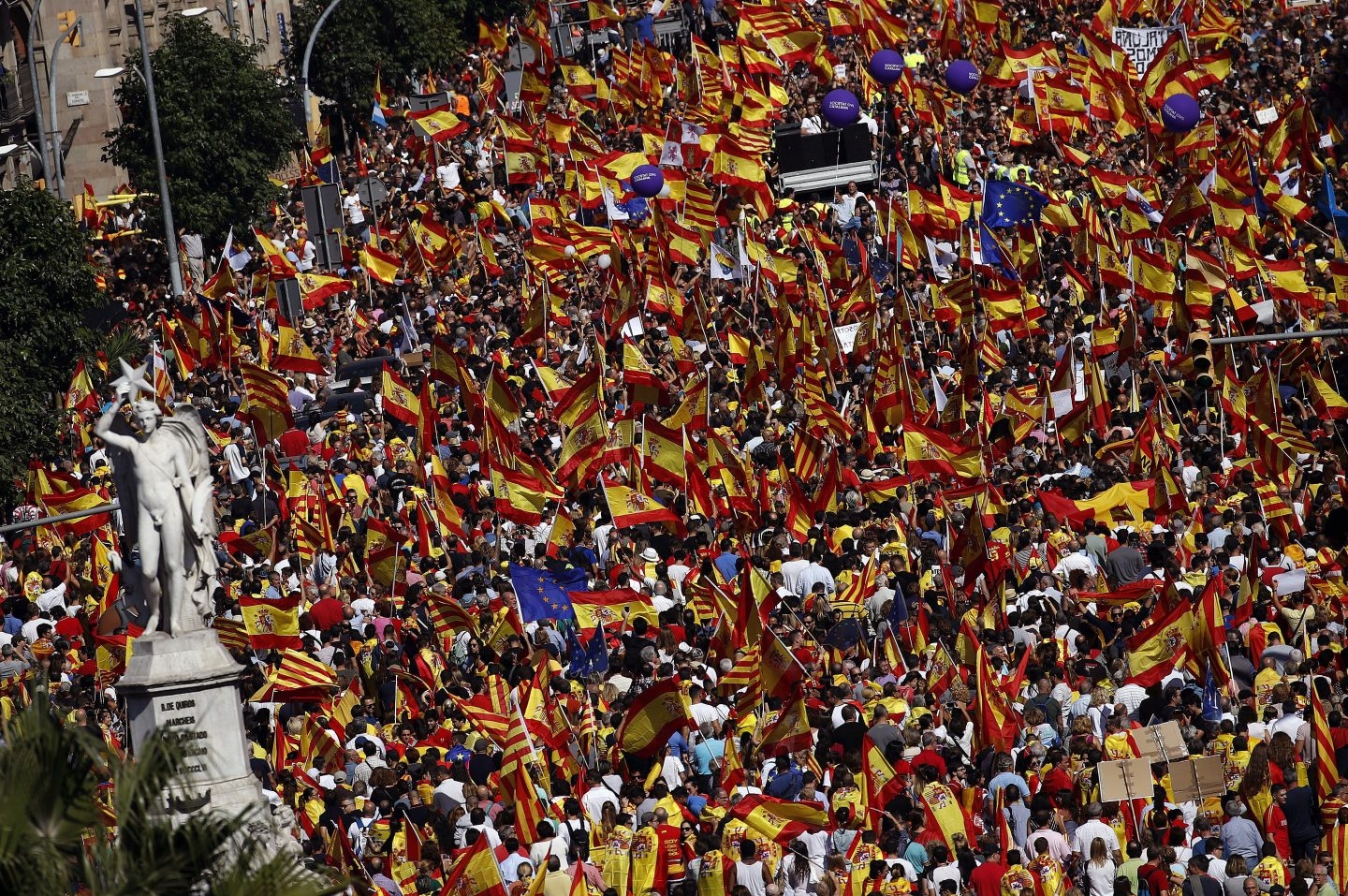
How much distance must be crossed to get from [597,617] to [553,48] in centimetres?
3654

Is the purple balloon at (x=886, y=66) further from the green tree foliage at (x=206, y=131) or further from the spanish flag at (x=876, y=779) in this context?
the spanish flag at (x=876, y=779)

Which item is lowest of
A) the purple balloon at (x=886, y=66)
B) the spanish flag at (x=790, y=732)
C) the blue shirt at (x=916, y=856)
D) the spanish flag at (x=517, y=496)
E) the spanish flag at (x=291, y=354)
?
the purple balloon at (x=886, y=66)

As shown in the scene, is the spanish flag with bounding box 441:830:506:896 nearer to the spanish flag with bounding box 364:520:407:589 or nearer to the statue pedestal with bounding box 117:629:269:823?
the statue pedestal with bounding box 117:629:269:823

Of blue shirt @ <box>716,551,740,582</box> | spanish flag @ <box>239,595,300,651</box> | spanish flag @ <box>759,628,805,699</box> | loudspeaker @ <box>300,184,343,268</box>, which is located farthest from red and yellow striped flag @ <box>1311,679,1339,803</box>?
loudspeaker @ <box>300,184,343,268</box>

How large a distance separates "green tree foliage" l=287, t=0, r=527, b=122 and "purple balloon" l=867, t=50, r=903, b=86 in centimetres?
1635

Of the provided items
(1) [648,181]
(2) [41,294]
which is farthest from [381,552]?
(1) [648,181]

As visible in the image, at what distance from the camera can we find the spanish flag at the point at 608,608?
22094 millimetres

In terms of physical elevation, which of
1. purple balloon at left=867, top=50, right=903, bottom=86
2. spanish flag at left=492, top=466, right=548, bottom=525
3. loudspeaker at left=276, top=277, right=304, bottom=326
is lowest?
purple balloon at left=867, top=50, right=903, bottom=86

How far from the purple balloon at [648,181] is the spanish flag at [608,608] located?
16.7 meters

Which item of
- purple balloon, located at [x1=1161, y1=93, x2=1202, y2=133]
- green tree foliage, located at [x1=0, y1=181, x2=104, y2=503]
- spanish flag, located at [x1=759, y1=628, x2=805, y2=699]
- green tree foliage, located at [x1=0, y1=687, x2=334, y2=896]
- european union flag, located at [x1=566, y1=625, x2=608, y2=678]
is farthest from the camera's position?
purple balloon, located at [x1=1161, y1=93, x2=1202, y2=133]

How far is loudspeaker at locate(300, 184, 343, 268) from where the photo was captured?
36.9 meters

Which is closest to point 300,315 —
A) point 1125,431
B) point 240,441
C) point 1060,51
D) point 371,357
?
point 371,357

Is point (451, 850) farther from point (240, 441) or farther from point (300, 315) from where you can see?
point (300, 315)

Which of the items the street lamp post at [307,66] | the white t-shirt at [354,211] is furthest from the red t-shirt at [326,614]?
the street lamp post at [307,66]
